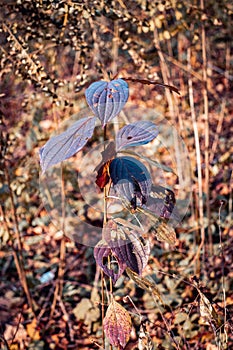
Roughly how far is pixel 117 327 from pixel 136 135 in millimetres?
474

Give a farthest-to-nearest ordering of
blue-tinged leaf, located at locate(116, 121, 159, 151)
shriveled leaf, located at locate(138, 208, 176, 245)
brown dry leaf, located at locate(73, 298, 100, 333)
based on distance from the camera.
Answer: brown dry leaf, located at locate(73, 298, 100, 333)
shriveled leaf, located at locate(138, 208, 176, 245)
blue-tinged leaf, located at locate(116, 121, 159, 151)

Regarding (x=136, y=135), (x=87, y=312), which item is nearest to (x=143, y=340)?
(x=136, y=135)

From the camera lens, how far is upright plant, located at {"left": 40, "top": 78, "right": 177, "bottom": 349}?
1.08 m

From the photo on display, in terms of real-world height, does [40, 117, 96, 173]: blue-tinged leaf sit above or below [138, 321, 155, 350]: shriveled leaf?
above

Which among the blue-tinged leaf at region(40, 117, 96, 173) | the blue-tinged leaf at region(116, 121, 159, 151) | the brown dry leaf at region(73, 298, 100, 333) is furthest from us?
the brown dry leaf at region(73, 298, 100, 333)

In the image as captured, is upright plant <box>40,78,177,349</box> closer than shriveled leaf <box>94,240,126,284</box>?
Yes

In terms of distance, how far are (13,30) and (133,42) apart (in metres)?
0.60

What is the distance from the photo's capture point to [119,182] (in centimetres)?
114

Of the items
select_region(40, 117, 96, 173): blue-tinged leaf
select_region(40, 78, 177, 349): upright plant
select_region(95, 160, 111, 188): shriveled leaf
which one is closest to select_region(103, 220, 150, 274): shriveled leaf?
select_region(40, 78, 177, 349): upright plant

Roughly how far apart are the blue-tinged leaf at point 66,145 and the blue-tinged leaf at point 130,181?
11cm

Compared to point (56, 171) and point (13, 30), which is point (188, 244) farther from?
point (13, 30)

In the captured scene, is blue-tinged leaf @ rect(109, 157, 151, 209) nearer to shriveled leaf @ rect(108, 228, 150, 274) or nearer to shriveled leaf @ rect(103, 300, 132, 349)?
shriveled leaf @ rect(108, 228, 150, 274)

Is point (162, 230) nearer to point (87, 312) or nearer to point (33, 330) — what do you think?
point (87, 312)

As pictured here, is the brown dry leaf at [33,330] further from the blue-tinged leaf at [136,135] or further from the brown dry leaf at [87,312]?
the blue-tinged leaf at [136,135]
